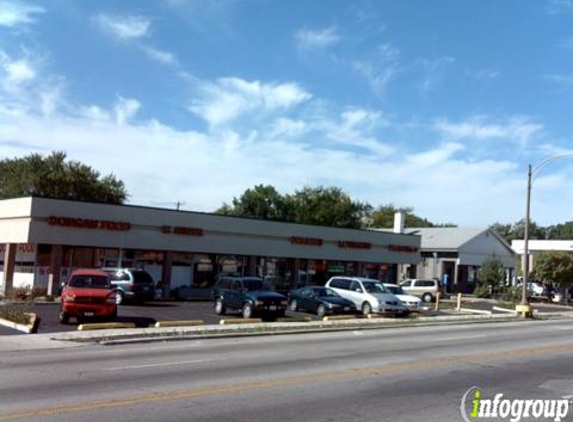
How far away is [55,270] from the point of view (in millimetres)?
34188

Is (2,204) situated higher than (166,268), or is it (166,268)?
(2,204)

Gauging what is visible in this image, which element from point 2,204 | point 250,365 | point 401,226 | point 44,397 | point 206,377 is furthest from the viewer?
point 401,226

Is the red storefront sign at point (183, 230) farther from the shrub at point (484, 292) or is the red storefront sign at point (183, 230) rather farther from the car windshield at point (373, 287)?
the shrub at point (484, 292)

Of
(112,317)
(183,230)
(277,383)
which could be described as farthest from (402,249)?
(277,383)

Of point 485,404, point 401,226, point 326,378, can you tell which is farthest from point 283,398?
point 401,226

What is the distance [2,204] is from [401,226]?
34997 mm

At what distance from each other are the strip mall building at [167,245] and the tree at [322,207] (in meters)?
31.3

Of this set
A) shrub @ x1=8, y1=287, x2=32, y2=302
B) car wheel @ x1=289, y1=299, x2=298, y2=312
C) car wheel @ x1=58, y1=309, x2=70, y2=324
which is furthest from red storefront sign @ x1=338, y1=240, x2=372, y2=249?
car wheel @ x1=58, y1=309, x2=70, y2=324

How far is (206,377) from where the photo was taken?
1195cm

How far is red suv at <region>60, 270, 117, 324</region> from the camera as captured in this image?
22.0 metres

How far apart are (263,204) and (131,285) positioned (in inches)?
2092

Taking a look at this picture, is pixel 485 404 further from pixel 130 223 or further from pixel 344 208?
pixel 344 208

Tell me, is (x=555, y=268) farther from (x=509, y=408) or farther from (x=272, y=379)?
(x=509, y=408)

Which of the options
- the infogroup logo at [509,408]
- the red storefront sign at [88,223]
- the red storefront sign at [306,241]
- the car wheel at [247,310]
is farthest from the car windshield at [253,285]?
the red storefront sign at [306,241]
